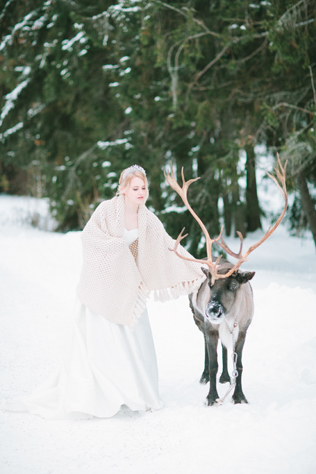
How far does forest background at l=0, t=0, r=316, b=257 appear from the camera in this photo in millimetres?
9195

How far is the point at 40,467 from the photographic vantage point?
3254 millimetres

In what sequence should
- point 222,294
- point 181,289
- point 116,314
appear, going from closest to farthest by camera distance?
1. point 222,294
2. point 116,314
3. point 181,289

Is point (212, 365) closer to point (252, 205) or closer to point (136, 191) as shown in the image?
point (136, 191)

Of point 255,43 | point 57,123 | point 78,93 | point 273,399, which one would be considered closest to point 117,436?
point 273,399

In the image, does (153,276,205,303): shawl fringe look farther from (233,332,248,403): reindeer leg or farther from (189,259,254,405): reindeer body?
(233,332,248,403): reindeer leg

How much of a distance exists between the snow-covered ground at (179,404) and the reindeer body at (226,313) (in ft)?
0.94

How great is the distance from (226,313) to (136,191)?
50.9 inches

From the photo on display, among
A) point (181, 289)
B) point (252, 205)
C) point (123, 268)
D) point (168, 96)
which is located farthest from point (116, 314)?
point (252, 205)

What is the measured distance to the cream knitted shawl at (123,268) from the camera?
4.22 metres

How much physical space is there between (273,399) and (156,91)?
8.74 metres

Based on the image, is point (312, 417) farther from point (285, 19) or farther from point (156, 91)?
point (156, 91)

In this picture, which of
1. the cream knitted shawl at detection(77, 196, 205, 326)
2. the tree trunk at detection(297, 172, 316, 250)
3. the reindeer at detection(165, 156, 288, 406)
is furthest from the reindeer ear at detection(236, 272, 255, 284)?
the tree trunk at detection(297, 172, 316, 250)

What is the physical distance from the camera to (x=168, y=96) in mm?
10914

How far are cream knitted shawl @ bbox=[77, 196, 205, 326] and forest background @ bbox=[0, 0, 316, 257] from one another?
4417 millimetres
